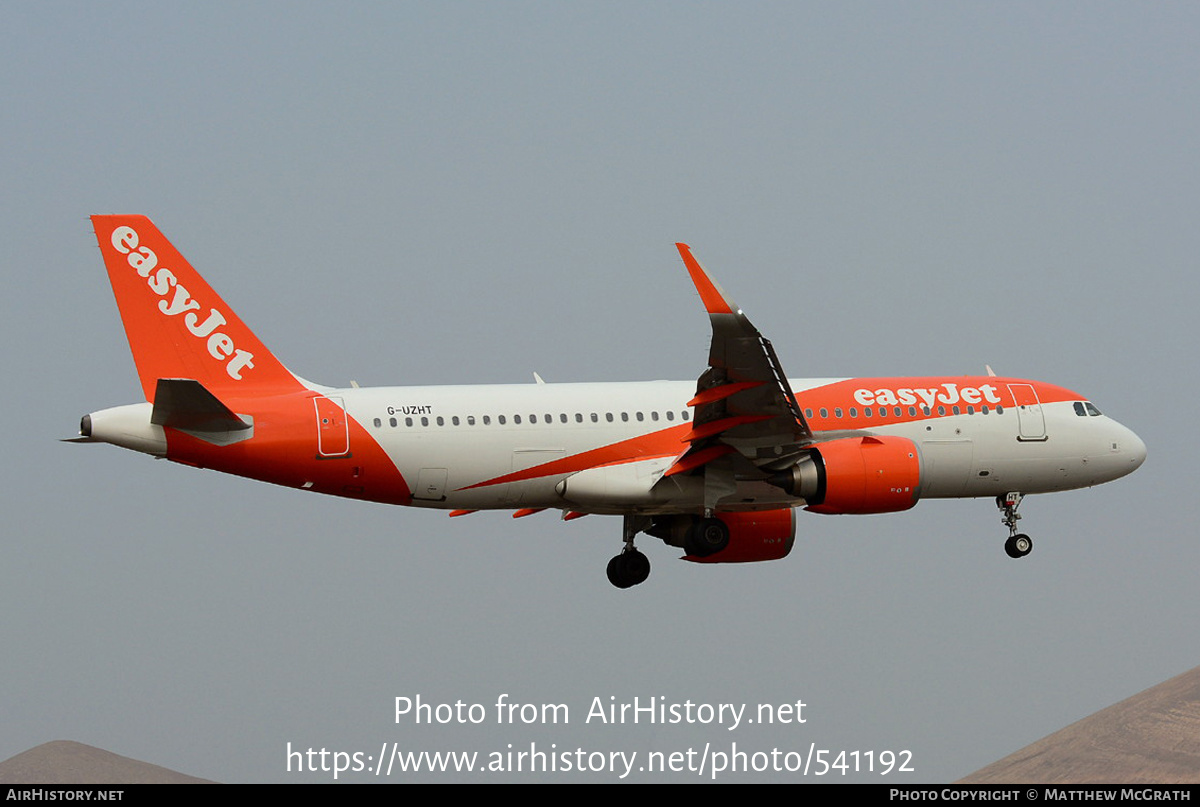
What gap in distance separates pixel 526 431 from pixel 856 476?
305 inches

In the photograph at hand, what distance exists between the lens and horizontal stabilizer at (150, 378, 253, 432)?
36.8 metres

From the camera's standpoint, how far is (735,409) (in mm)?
38438

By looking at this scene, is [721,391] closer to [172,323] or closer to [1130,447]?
[172,323]

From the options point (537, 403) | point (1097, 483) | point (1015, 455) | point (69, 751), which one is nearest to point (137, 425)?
point (537, 403)

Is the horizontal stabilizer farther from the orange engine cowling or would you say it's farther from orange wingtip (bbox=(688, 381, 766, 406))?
the orange engine cowling

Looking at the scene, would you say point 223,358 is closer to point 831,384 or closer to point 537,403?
point 537,403

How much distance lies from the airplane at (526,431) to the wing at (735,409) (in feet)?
0.15

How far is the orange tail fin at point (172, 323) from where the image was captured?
3934 cm

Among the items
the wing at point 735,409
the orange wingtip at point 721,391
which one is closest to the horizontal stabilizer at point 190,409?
the orange wingtip at point 721,391

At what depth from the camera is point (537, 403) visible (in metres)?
40.8

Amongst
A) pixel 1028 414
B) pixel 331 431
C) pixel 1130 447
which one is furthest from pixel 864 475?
pixel 331 431

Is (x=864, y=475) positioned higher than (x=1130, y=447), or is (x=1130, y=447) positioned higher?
(x=1130, y=447)

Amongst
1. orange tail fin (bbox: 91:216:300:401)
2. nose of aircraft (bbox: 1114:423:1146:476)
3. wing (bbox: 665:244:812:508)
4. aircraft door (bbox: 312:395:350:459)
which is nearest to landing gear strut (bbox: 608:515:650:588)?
wing (bbox: 665:244:812:508)

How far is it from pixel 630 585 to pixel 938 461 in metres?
8.73
